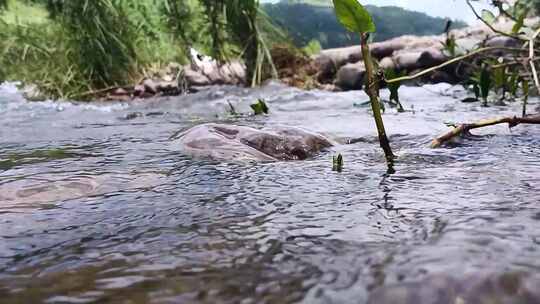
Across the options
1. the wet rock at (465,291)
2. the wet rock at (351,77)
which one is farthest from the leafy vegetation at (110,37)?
the wet rock at (465,291)

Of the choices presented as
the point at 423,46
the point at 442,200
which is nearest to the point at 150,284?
the point at 442,200

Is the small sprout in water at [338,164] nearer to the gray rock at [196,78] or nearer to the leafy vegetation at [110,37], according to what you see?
the leafy vegetation at [110,37]

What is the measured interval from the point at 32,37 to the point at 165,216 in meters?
6.42

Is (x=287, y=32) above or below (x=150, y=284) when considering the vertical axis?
above

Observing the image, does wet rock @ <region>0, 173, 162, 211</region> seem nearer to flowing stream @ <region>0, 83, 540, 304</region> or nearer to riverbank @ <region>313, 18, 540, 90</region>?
flowing stream @ <region>0, 83, 540, 304</region>

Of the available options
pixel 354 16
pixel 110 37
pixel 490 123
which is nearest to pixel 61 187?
pixel 354 16

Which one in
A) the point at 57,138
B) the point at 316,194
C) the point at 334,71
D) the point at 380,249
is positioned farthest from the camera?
the point at 334,71

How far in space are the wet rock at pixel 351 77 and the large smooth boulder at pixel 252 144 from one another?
13.1 ft

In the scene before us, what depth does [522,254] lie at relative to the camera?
695mm

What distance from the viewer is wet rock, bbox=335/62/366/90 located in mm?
5793

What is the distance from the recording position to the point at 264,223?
95cm

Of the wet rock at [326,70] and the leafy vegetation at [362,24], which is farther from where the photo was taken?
the wet rock at [326,70]

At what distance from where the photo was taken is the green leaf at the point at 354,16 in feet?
4.08

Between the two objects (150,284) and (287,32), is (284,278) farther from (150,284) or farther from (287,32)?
(287,32)
